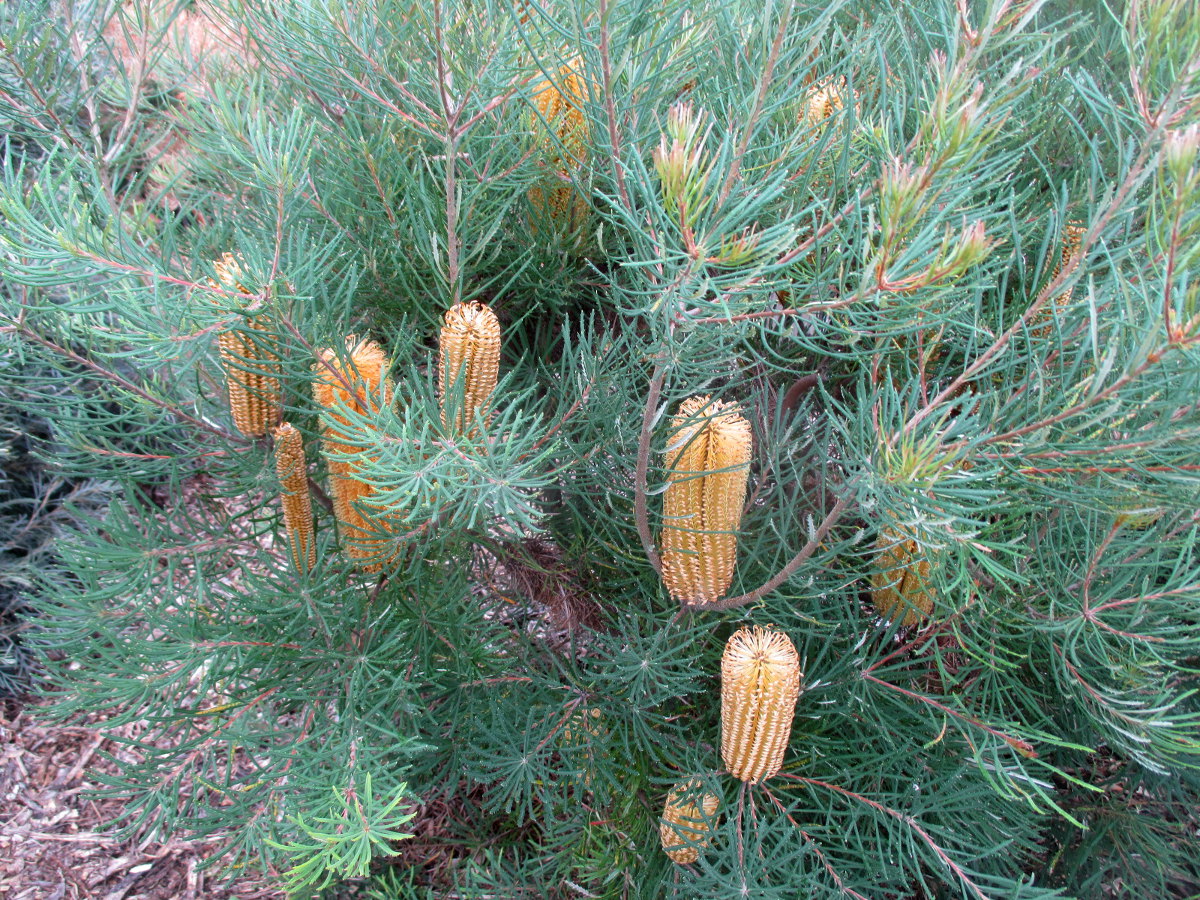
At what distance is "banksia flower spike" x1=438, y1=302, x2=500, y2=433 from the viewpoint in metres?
1.01

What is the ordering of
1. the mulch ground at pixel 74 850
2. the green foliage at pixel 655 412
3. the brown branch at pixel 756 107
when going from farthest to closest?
the mulch ground at pixel 74 850 < the green foliage at pixel 655 412 < the brown branch at pixel 756 107

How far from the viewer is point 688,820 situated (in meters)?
1.29

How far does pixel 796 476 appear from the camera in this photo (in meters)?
1.28

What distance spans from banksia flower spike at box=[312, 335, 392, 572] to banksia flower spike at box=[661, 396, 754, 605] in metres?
0.37

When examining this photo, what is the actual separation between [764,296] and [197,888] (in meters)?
2.21

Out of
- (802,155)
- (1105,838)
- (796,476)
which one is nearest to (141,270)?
(802,155)

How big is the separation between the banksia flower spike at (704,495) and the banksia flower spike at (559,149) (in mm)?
364

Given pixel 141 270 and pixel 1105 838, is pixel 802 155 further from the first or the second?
pixel 1105 838

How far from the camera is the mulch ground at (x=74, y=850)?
227 cm

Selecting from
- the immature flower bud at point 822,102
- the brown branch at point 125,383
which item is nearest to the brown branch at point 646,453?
the immature flower bud at point 822,102

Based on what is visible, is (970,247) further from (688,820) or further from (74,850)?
(74,850)

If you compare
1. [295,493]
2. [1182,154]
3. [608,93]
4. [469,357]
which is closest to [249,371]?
[295,493]

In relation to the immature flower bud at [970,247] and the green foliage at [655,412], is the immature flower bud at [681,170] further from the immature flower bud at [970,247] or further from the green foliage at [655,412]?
the immature flower bud at [970,247]

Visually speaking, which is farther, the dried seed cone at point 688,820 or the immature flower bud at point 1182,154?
the dried seed cone at point 688,820
